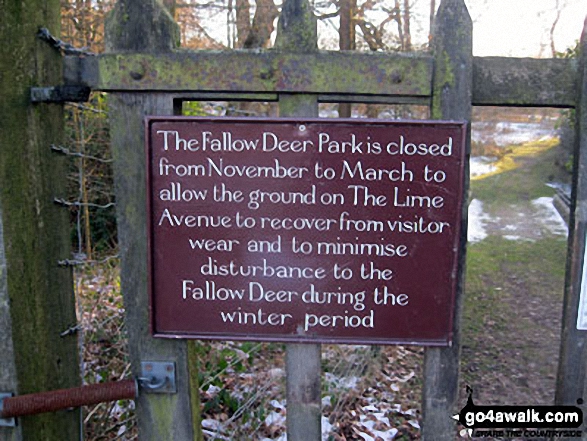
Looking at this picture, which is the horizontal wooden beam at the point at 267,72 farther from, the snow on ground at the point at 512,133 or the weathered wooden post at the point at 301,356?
the snow on ground at the point at 512,133

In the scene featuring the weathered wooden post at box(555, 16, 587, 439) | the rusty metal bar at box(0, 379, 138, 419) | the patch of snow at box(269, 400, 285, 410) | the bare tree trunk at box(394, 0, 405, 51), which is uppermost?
the bare tree trunk at box(394, 0, 405, 51)

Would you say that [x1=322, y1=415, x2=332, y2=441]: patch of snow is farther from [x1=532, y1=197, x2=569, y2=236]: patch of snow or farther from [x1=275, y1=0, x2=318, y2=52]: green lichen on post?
[x1=532, y1=197, x2=569, y2=236]: patch of snow

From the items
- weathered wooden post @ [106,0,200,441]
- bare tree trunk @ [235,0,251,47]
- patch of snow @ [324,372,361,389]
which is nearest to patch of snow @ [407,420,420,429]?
patch of snow @ [324,372,361,389]

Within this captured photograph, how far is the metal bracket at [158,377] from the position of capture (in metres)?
1.75

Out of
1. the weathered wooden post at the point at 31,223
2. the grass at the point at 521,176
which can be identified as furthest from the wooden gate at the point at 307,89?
the grass at the point at 521,176

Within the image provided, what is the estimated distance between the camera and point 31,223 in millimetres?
1667

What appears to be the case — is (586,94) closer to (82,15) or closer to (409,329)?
(409,329)

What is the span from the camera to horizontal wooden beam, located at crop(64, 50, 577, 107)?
157 cm

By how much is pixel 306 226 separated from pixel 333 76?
0.47 meters

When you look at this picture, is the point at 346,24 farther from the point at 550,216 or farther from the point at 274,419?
the point at 550,216

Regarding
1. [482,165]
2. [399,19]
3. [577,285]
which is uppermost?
[399,19]

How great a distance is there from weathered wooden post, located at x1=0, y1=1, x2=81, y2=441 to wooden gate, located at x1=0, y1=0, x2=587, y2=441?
144 mm

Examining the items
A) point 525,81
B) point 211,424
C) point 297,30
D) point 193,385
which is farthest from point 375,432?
point 297,30

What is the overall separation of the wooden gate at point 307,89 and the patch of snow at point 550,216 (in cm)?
951
